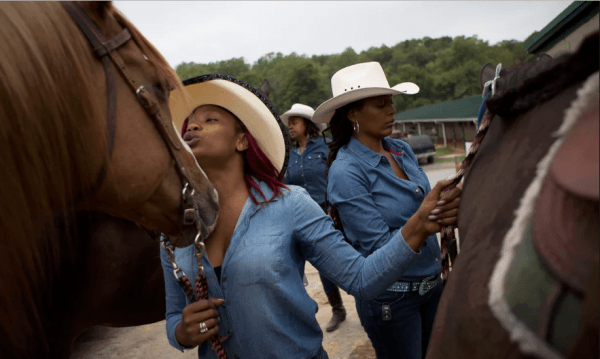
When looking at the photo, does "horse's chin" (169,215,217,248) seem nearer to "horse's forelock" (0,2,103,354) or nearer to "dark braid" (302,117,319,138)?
"horse's forelock" (0,2,103,354)

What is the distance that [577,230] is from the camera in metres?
0.56

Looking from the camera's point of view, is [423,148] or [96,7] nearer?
[96,7]

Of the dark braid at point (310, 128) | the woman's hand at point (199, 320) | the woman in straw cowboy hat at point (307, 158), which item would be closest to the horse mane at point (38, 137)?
the woman's hand at point (199, 320)

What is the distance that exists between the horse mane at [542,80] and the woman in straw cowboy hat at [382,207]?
108 centimetres

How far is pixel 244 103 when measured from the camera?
183cm

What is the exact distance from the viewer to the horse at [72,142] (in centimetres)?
108

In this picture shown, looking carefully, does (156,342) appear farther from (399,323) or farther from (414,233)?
(414,233)

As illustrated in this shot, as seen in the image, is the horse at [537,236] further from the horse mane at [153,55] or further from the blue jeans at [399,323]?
the blue jeans at [399,323]

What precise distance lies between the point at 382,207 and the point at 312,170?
9.37 ft

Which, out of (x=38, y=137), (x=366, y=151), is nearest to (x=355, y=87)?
(x=366, y=151)

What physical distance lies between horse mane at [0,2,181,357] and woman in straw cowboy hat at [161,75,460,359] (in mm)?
388

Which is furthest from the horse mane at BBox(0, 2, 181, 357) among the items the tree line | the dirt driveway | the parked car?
the parked car

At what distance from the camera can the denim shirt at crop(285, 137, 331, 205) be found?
4.96m

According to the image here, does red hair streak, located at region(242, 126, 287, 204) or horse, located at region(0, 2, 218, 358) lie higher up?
horse, located at region(0, 2, 218, 358)
